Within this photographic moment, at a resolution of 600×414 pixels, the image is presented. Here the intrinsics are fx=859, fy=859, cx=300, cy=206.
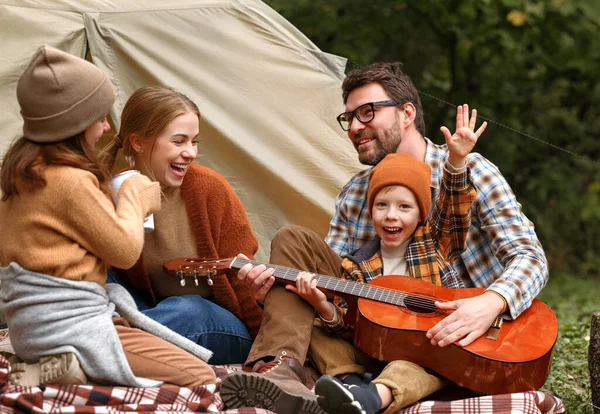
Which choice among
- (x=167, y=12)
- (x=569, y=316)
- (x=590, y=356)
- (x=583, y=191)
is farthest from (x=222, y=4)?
(x=583, y=191)

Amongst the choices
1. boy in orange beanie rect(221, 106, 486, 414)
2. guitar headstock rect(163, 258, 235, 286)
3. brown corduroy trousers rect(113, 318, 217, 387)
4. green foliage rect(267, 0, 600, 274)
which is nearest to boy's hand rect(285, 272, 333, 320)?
boy in orange beanie rect(221, 106, 486, 414)

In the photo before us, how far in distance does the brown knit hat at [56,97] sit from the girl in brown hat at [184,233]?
62 cm

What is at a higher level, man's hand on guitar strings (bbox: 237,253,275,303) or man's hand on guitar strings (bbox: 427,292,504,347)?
man's hand on guitar strings (bbox: 427,292,504,347)

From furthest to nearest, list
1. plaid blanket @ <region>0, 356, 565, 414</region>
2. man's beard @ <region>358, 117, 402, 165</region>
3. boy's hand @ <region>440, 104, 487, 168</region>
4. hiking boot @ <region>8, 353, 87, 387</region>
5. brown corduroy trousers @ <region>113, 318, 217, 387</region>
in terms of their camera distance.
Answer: man's beard @ <region>358, 117, 402, 165</region>
boy's hand @ <region>440, 104, 487, 168</region>
brown corduroy trousers @ <region>113, 318, 217, 387</region>
hiking boot @ <region>8, 353, 87, 387</region>
plaid blanket @ <region>0, 356, 565, 414</region>

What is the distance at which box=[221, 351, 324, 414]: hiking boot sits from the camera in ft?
9.01

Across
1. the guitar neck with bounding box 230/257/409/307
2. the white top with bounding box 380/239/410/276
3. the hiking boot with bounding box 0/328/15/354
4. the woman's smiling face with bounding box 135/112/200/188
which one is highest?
the woman's smiling face with bounding box 135/112/200/188

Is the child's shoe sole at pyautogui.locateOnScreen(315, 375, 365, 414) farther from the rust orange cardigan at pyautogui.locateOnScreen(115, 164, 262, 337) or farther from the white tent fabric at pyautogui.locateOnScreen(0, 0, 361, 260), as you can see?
the white tent fabric at pyautogui.locateOnScreen(0, 0, 361, 260)

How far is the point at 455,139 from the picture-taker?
126 inches

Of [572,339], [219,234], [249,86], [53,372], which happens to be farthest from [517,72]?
[53,372]

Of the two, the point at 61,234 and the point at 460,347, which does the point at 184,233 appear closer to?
the point at 61,234

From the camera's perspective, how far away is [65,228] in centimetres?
267

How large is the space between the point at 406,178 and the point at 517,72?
17.2 ft

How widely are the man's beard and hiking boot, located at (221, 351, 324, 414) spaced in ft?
3.84

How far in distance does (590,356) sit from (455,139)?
1037 mm
